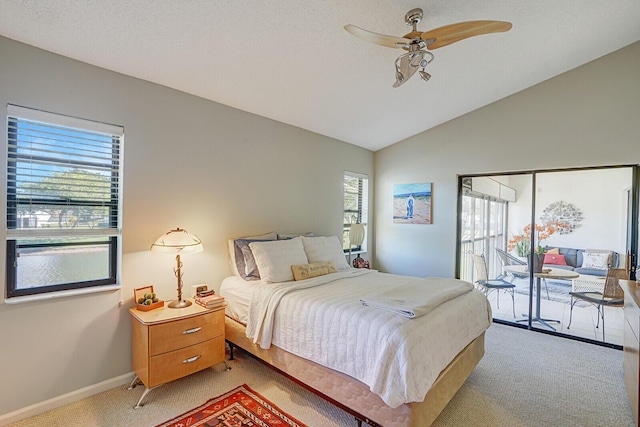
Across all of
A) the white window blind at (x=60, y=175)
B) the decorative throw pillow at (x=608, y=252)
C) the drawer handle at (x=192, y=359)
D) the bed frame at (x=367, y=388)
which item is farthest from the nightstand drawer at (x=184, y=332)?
the decorative throw pillow at (x=608, y=252)

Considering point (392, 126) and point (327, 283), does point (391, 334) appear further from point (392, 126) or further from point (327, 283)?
point (392, 126)

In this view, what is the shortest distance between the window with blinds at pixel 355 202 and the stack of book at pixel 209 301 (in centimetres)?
252

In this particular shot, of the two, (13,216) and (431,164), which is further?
(431,164)

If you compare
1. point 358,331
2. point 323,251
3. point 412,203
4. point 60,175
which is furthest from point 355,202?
point 60,175

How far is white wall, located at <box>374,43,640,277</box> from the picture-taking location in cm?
331

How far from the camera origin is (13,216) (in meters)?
2.08

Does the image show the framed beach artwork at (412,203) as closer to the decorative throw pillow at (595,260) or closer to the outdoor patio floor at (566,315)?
the outdoor patio floor at (566,315)

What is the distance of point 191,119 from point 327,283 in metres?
2.10

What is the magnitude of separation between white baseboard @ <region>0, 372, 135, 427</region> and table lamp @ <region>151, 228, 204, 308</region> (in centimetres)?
71

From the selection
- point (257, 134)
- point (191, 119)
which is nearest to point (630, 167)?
point (257, 134)

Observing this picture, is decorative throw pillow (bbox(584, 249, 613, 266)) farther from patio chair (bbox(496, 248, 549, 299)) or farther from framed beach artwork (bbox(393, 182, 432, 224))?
framed beach artwork (bbox(393, 182, 432, 224))

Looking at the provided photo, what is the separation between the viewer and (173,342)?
2352mm

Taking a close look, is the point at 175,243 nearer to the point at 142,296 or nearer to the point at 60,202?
the point at 142,296

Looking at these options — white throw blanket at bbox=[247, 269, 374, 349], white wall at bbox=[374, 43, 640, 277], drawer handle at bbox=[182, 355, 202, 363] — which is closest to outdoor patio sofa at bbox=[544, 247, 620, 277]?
white wall at bbox=[374, 43, 640, 277]
